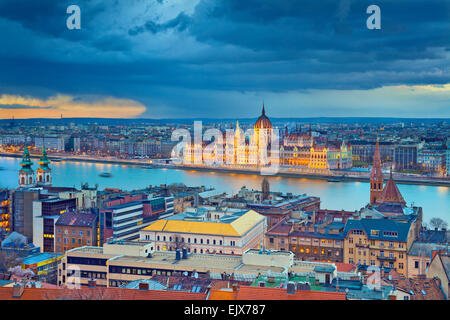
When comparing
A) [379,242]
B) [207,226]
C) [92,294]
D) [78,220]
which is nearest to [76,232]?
[78,220]

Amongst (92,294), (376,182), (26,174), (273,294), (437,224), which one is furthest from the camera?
(26,174)

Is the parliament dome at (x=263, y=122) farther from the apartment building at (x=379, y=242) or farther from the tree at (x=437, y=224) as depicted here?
the apartment building at (x=379, y=242)

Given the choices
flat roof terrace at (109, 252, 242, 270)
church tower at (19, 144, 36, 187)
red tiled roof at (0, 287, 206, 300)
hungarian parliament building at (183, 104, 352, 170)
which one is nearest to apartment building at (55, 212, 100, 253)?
flat roof terrace at (109, 252, 242, 270)

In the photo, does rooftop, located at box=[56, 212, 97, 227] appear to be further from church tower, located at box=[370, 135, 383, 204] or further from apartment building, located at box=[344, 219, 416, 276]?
church tower, located at box=[370, 135, 383, 204]

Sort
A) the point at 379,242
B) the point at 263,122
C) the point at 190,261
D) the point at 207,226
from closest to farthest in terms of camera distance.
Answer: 1. the point at 190,261
2. the point at 379,242
3. the point at 207,226
4. the point at 263,122

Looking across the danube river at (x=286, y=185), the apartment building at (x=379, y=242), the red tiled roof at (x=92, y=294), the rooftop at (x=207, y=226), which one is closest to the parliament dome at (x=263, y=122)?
the danube river at (x=286, y=185)

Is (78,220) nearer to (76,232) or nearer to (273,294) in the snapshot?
(76,232)

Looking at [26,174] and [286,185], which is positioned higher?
[26,174]

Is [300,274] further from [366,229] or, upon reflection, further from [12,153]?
[12,153]
